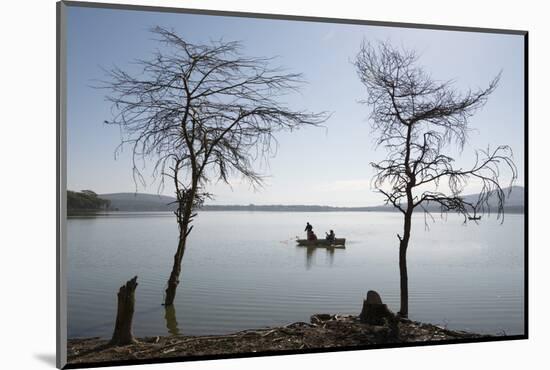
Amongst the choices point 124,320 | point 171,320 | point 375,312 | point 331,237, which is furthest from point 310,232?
point 124,320

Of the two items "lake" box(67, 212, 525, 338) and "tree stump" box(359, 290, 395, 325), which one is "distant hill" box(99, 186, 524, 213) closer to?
"lake" box(67, 212, 525, 338)

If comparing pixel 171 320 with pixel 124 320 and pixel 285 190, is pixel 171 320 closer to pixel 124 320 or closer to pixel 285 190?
pixel 124 320

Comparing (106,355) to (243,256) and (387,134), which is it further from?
(387,134)

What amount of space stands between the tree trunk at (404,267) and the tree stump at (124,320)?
2333mm

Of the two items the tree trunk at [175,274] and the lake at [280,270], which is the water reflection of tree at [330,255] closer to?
the lake at [280,270]

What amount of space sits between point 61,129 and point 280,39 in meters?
1.94

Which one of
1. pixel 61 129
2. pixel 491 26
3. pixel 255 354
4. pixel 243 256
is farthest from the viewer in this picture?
pixel 491 26

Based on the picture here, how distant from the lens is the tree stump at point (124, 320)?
578 centimetres

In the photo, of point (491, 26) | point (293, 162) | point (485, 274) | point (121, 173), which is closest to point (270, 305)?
point (293, 162)

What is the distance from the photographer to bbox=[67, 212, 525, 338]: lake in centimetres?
593

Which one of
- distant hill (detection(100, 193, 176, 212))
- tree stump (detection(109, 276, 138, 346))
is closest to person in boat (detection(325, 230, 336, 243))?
distant hill (detection(100, 193, 176, 212))

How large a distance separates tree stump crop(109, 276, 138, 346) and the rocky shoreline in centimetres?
5

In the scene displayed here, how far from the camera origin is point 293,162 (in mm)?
6355

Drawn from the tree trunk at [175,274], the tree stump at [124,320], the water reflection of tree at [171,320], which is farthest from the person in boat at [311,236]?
the tree stump at [124,320]
